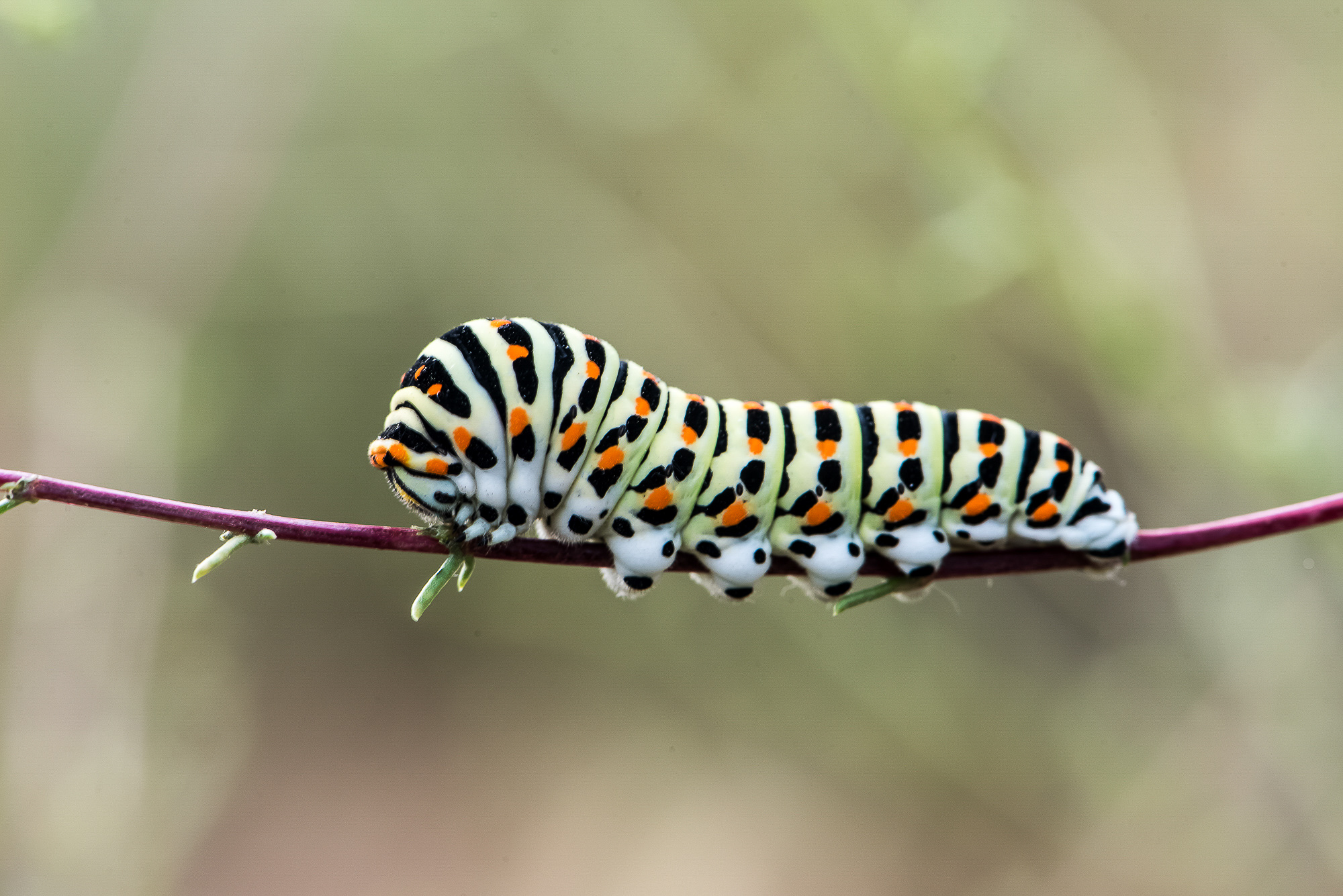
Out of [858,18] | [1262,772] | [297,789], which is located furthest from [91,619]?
[1262,772]

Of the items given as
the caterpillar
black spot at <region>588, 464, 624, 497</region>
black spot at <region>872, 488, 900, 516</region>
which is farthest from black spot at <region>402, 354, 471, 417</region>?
black spot at <region>872, 488, 900, 516</region>

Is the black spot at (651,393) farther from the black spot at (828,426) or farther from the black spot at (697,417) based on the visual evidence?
the black spot at (828,426)

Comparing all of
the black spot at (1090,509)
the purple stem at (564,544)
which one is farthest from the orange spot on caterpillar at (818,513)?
the black spot at (1090,509)

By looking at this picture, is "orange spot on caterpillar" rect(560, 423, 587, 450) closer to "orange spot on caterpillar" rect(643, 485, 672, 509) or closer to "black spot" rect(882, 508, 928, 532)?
"orange spot on caterpillar" rect(643, 485, 672, 509)

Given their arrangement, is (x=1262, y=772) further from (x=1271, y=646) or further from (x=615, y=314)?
(x=615, y=314)

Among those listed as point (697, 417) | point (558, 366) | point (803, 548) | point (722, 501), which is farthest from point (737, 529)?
point (558, 366)
